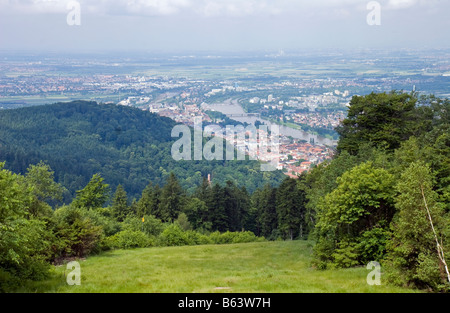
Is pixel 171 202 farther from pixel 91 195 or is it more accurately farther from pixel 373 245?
pixel 373 245

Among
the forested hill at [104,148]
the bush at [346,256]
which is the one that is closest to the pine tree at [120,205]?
the bush at [346,256]

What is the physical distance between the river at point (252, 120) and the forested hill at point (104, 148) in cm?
1112

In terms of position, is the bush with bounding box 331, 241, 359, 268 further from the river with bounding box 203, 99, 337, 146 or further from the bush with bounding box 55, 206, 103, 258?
the river with bounding box 203, 99, 337, 146

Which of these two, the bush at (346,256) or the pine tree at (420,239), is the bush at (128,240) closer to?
the bush at (346,256)

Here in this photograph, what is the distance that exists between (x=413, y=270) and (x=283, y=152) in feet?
216

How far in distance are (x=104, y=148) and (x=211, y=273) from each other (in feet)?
350

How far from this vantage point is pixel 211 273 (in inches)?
583

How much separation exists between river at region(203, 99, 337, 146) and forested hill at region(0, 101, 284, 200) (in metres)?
11.1

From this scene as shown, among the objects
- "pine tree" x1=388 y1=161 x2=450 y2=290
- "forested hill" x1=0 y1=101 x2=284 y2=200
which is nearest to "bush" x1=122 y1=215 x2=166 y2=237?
"pine tree" x1=388 y1=161 x2=450 y2=290

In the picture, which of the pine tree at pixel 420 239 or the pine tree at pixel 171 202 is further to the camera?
the pine tree at pixel 171 202

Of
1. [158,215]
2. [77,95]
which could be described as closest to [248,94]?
Answer: [77,95]

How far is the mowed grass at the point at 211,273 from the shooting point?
402 inches
